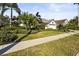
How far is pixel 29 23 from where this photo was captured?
738cm

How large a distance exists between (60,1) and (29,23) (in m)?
0.92

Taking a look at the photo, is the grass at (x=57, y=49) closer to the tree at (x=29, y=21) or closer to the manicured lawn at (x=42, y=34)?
the manicured lawn at (x=42, y=34)

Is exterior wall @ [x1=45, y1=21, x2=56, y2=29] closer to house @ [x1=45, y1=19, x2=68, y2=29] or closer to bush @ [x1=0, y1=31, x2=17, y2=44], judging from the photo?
house @ [x1=45, y1=19, x2=68, y2=29]

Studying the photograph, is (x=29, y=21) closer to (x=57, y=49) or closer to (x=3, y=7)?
(x=3, y=7)

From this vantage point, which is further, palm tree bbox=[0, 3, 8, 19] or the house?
the house

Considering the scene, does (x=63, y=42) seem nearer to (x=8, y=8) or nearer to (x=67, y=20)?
(x=67, y=20)

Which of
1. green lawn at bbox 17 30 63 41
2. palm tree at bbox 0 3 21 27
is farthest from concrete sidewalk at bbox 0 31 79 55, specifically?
palm tree at bbox 0 3 21 27

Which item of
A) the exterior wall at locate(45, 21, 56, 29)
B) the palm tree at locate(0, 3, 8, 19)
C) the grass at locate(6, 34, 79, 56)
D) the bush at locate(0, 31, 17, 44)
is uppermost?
the palm tree at locate(0, 3, 8, 19)

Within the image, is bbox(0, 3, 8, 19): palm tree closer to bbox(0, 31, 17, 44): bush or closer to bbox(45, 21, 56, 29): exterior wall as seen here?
bbox(0, 31, 17, 44): bush

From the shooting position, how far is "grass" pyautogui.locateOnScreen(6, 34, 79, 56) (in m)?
7.26

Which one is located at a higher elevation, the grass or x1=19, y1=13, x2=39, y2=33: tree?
x1=19, y1=13, x2=39, y2=33: tree

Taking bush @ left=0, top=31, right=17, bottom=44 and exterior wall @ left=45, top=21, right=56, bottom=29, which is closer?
bush @ left=0, top=31, right=17, bottom=44

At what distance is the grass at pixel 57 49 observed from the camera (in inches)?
286

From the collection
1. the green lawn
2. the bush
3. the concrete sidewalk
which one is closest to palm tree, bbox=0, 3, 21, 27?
the bush
